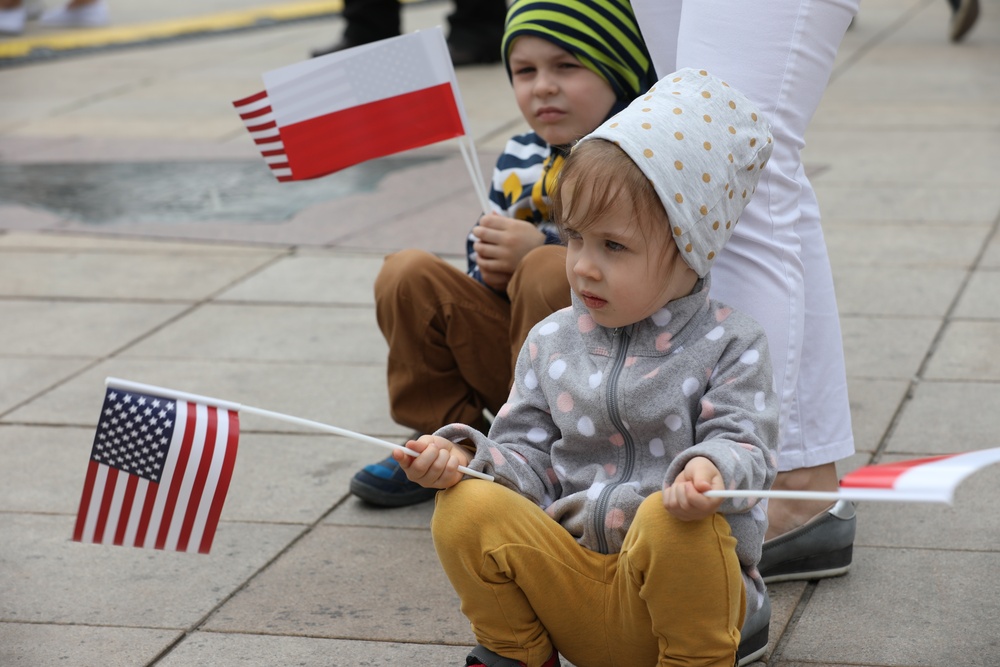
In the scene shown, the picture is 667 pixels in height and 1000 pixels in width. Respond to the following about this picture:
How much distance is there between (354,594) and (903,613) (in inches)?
43.4

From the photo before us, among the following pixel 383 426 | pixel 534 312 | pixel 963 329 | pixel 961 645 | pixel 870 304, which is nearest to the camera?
pixel 961 645

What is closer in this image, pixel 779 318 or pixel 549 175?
pixel 779 318

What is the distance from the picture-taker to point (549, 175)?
128 inches

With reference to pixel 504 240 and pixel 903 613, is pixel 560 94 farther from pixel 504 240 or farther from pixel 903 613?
pixel 903 613

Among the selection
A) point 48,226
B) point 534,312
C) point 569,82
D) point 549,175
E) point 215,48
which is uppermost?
point 569,82

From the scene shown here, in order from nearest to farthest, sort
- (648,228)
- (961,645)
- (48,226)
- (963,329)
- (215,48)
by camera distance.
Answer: (648,228)
(961,645)
(963,329)
(48,226)
(215,48)

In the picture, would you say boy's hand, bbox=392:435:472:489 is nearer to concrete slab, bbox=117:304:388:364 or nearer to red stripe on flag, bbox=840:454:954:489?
red stripe on flag, bbox=840:454:954:489

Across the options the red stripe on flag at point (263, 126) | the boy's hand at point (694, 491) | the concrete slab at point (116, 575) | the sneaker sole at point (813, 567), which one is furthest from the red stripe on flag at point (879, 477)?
the red stripe on flag at point (263, 126)

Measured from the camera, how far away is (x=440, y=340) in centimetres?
337

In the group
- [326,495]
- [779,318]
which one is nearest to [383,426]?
[326,495]

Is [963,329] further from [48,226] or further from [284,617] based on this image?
[48,226]

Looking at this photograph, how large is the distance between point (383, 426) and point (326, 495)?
1.41 ft

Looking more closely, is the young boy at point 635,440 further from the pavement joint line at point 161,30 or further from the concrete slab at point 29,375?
the pavement joint line at point 161,30

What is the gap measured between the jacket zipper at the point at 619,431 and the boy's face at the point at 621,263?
0.06 metres
